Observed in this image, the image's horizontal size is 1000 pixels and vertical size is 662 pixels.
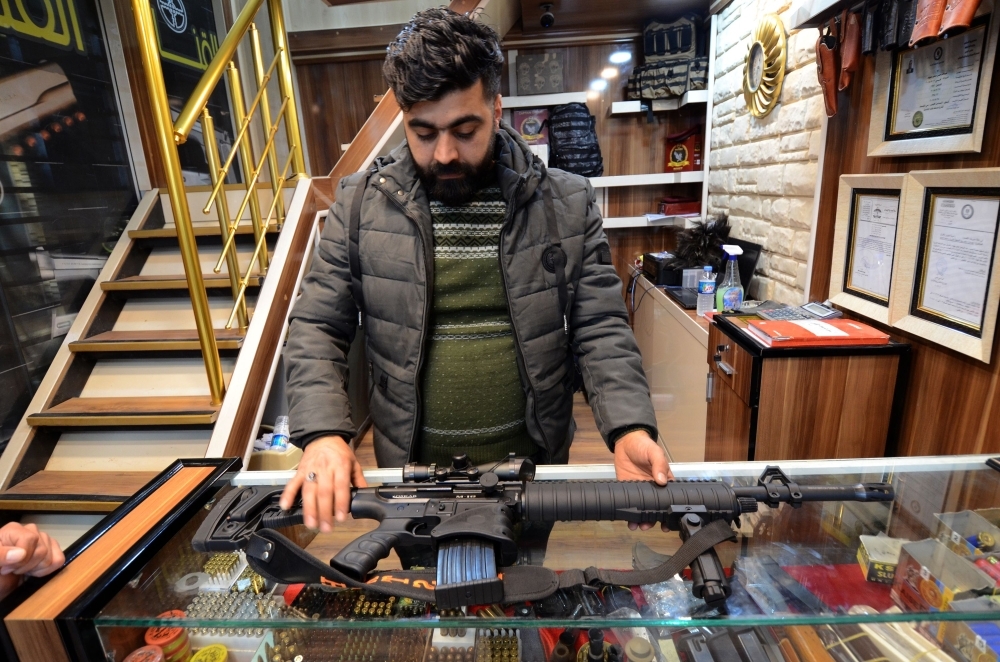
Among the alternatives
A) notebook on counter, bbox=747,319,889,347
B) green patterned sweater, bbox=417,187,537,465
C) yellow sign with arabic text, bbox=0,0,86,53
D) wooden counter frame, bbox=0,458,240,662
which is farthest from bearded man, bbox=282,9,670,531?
yellow sign with arabic text, bbox=0,0,86,53

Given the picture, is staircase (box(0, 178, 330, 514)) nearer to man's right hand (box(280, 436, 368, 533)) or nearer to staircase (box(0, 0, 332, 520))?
staircase (box(0, 0, 332, 520))

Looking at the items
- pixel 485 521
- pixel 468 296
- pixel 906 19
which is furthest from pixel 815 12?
pixel 485 521

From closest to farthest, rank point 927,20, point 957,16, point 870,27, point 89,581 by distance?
point 89,581, point 957,16, point 927,20, point 870,27

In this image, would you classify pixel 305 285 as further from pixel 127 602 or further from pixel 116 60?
pixel 116 60

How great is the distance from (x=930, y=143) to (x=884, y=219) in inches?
10.4

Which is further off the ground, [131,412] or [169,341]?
[169,341]

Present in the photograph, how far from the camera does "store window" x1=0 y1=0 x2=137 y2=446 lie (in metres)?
2.10

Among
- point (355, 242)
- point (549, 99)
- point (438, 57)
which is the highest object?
point (549, 99)

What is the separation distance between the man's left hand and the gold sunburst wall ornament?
6.62 feet

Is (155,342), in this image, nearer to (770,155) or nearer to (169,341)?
(169,341)

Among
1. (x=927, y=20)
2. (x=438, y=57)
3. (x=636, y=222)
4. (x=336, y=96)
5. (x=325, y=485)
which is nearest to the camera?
(x=325, y=485)

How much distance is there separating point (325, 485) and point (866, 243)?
1.77m

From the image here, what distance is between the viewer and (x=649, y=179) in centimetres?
366

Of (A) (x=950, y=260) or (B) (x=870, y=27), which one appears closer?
(A) (x=950, y=260)
